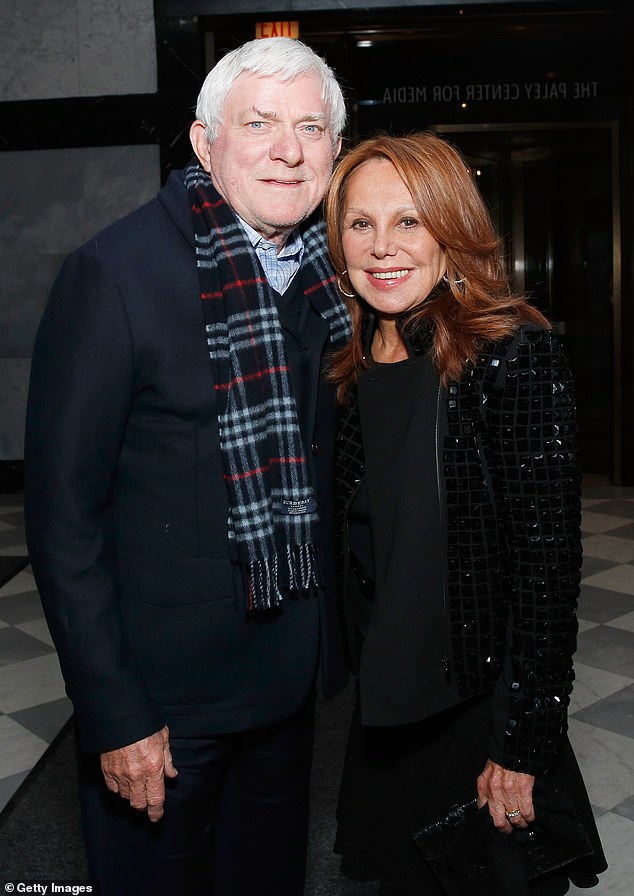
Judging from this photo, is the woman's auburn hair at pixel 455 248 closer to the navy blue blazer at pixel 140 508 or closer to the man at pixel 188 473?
the man at pixel 188 473

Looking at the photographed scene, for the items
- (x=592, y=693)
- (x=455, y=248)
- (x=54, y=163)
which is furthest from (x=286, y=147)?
(x=54, y=163)

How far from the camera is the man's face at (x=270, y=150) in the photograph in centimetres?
163

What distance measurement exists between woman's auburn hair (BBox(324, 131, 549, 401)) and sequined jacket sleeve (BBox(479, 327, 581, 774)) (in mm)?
64

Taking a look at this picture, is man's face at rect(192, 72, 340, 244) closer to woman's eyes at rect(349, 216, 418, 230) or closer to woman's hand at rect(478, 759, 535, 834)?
woman's eyes at rect(349, 216, 418, 230)

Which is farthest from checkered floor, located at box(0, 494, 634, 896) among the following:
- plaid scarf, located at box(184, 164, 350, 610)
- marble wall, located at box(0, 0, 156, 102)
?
marble wall, located at box(0, 0, 156, 102)

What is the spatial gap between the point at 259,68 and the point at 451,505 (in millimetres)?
847

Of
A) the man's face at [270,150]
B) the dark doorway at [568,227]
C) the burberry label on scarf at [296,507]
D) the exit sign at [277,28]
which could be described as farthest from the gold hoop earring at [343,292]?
the dark doorway at [568,227]

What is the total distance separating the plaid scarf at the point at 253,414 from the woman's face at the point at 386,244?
0.93 feet

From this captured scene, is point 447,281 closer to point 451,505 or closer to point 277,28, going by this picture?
point 451,505

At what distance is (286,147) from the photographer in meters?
1.64

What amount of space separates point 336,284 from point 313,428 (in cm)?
34

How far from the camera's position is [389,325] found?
1.95 meters

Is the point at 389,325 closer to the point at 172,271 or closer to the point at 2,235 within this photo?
the point at 172,271

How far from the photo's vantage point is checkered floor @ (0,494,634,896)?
2828mm
